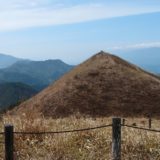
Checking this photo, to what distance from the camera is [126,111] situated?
5756 cm

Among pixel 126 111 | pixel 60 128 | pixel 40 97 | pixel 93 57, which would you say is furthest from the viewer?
pixel 93 57

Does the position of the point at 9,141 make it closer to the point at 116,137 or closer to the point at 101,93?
the point at 116,137

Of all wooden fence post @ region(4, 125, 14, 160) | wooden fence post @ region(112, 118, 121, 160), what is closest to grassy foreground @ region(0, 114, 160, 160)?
wooden fence post @ region(112, 118, 121, 160)

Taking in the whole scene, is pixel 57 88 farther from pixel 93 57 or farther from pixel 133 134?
pixel 133 134

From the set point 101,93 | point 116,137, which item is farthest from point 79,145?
point 101,93

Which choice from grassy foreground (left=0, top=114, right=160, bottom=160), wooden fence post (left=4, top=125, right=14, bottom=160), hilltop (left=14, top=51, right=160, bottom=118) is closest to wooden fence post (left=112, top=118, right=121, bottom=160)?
grassy foreground (left=0, top=114, right=160, bottom=160)

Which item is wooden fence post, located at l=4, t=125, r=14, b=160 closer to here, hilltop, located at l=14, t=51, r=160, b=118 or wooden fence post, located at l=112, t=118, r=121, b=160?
wooden fence post, located at l=112, t=118, r=121, b=160

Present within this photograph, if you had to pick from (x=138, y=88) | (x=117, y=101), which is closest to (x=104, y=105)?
(x=117, y=101)

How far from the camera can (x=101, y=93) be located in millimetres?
60969

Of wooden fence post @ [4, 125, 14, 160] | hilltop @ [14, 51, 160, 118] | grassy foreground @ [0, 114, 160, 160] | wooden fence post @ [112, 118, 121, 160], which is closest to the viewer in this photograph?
wooden fence post @ [4, 125, 14, 160]

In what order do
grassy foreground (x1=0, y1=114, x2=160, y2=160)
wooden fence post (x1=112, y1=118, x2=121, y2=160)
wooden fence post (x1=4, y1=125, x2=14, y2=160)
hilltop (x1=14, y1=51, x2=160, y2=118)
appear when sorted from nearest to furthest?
wooden fence post (x1=4, y1=125, x2=14, y2=160) → wooden fence post (x1=112, y1=118, x2=121, y2=160) → grassy foreground (x1=0, y1=114, x2=160, y2=160) → hilltop (x1=14, y1=51, x2=160, y2=118)

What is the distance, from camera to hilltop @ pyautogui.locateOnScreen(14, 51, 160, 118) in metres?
57.1

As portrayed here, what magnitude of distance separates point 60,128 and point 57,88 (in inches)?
1901

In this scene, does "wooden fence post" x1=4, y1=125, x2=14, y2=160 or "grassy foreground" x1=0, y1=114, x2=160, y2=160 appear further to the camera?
"grassy foreground" x1=0, y1=114, x2=160, y2=160
